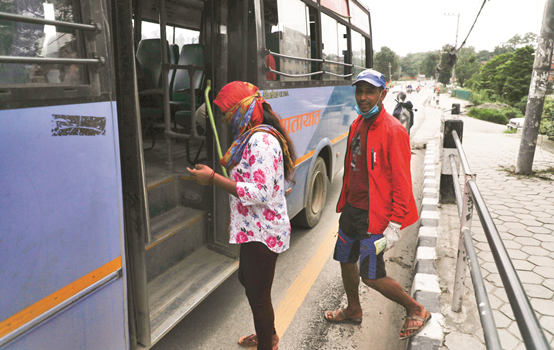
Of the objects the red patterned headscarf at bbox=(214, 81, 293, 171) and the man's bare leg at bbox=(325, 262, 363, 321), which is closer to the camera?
the red patterned headscarf at bbox=(214, 81, 293, 171)

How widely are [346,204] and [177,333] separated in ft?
5.44

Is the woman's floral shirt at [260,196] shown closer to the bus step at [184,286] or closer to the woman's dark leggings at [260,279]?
the woman's dark leggings at [260,279]

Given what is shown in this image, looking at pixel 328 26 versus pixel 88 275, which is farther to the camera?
pixel 328 26

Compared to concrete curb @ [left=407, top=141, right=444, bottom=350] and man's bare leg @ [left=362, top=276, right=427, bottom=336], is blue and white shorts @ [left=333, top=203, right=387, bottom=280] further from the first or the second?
concrete curb @ [left=407, top=141, right=444, bottom=350]

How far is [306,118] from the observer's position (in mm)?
4246

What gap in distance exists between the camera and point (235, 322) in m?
3.09

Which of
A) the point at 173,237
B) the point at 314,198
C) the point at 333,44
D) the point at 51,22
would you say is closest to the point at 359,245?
the point at 173,237

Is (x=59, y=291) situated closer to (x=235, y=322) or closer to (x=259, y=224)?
(x=259, y=224)

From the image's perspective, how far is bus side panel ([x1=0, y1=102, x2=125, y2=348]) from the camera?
1361 mm

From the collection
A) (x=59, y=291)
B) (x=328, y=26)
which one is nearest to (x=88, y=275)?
(x=59, y=291)

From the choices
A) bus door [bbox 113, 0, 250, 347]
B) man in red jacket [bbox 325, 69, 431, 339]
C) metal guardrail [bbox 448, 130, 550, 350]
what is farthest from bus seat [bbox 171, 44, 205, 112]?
metal guardrail [bbox 448, 130, 550, 350]

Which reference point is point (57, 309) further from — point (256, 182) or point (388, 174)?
point (388, 174)

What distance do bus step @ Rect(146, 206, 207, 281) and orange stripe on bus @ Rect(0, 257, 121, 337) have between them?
0.77 metres

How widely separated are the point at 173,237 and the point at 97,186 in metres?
1.33
